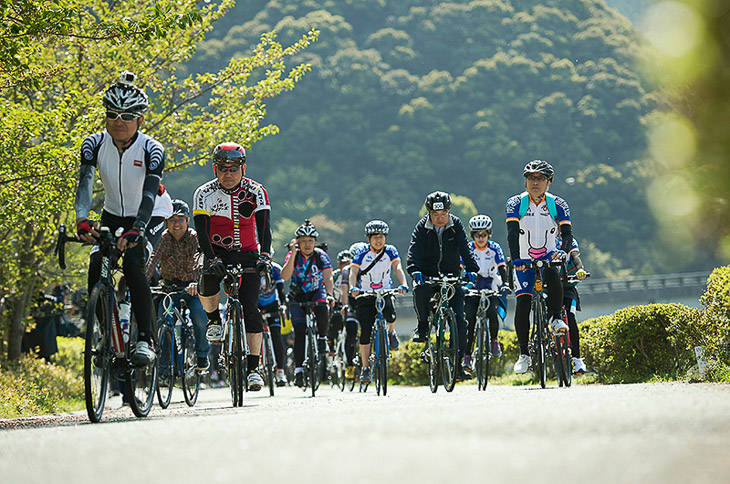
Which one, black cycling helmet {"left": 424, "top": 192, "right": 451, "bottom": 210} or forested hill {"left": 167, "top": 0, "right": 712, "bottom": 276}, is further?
forested hill {"left": 167, "top": 0, "right": 712, "bottom": 276}

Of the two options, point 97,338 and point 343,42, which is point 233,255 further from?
point 343,42

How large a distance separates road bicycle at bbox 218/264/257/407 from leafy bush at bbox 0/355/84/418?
7.57 ft

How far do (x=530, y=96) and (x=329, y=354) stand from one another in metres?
91.1

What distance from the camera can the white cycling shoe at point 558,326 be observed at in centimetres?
1135

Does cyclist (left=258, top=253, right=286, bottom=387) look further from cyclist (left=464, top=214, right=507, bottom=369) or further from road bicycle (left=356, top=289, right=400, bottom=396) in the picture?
cyclist (left=464, top=214, right=507, bottom=369)

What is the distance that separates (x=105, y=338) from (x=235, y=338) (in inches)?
90.6

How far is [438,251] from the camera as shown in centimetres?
1259

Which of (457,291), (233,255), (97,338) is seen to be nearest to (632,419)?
(97,338)

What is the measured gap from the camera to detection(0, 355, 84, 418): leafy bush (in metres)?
11.3

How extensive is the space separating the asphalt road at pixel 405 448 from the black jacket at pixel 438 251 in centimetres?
589

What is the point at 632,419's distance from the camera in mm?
5656

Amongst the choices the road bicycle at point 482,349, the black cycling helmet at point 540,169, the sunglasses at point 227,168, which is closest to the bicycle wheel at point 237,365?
the sunglasses at point 227,168

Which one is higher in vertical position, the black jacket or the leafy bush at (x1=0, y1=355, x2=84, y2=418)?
the black jacket

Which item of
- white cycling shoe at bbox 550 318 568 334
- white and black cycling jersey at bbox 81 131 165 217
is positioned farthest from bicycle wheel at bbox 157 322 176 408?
white cycling shoe at bbox 550 318 568 334
